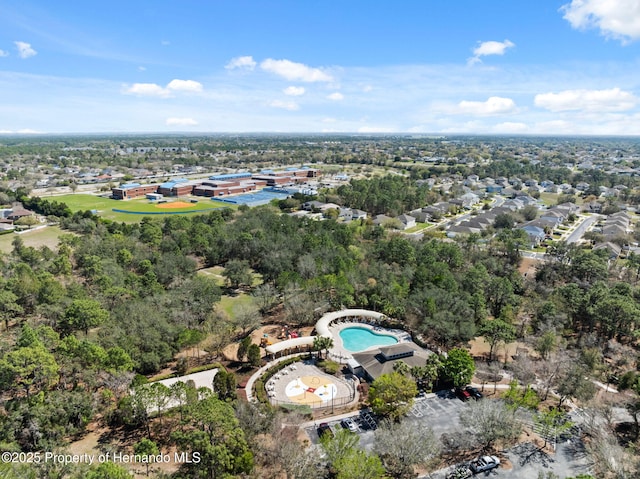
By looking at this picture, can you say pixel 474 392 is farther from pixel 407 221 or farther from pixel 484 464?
pixel 407 221

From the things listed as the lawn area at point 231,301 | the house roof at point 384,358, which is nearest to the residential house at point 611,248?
the house roof at point 384,358

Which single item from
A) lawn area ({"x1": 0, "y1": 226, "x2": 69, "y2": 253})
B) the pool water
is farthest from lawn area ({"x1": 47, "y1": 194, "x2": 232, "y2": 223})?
the pool water

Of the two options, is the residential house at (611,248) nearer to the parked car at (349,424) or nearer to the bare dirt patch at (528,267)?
the bare dirt patch at (528,267)

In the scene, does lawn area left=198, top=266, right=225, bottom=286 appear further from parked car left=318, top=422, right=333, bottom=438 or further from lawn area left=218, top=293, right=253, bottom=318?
parked car left=318, top=422, right=333, bottom=438

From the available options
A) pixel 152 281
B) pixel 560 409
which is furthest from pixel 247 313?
pixel 560 409

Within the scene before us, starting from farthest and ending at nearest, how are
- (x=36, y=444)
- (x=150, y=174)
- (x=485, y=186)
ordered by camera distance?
1. (x=150, y=174)
2. (x=485, y=186)
3. (x=36, y=444)

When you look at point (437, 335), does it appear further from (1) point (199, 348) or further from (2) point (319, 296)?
(1) point (199, 348)
